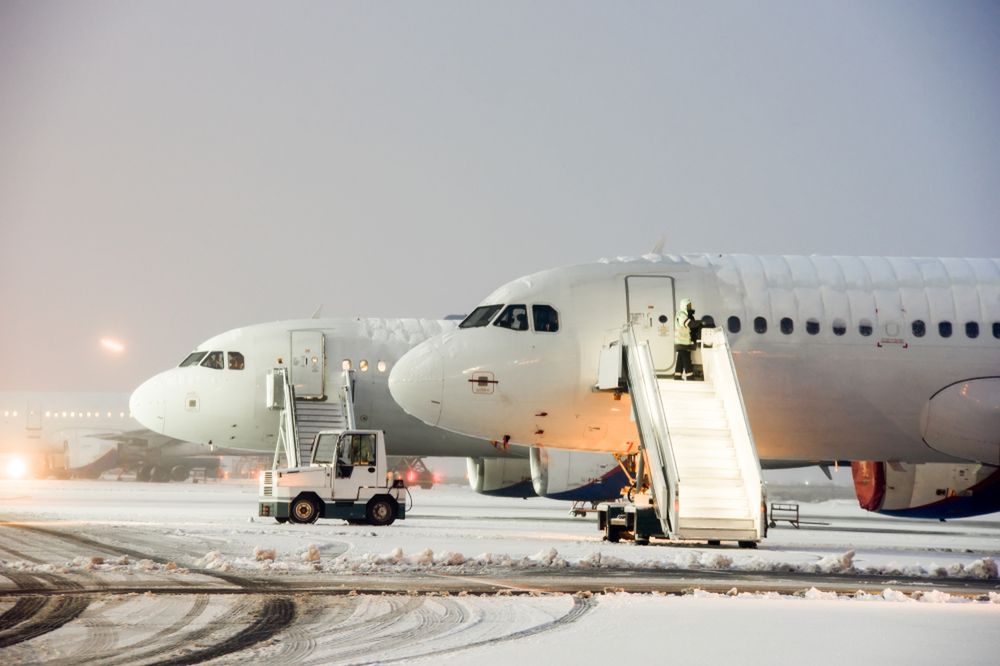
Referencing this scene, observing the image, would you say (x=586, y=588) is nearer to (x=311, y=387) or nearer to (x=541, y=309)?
(x=541, y=309)

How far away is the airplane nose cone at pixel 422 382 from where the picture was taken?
2325 cm

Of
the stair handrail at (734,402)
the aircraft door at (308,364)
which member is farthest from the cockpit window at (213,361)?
the stair handrail at (734,402)

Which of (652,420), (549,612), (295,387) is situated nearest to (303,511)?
(295,387)

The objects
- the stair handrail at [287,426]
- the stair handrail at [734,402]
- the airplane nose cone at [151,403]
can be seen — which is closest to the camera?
the stair handrail at [734,402]

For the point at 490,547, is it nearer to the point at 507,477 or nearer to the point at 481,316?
the point at 481,316

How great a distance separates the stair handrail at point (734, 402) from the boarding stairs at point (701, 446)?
2 centimetres

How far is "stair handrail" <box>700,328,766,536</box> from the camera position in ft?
64.0

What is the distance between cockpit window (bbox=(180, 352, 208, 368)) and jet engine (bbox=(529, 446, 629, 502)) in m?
10.4

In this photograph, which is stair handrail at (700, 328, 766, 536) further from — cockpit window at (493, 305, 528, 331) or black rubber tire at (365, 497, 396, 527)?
black rubber tire at (365, 497, 396, 527)

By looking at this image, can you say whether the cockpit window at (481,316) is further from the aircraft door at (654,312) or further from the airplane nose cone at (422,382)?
the aircraft door at (654,312)

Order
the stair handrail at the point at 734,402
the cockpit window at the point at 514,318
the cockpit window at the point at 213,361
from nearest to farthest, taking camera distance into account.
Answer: the stair handrail at the point at 734,402, the cockpit window at the point at 514,318, the cockpit window at the point at 213,361

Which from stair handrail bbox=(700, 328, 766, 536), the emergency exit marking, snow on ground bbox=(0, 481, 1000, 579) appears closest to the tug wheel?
snow on ground bbox=(0, 481, 1000, 579)

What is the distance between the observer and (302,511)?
28.1m

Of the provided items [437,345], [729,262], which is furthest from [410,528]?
[729,262]
